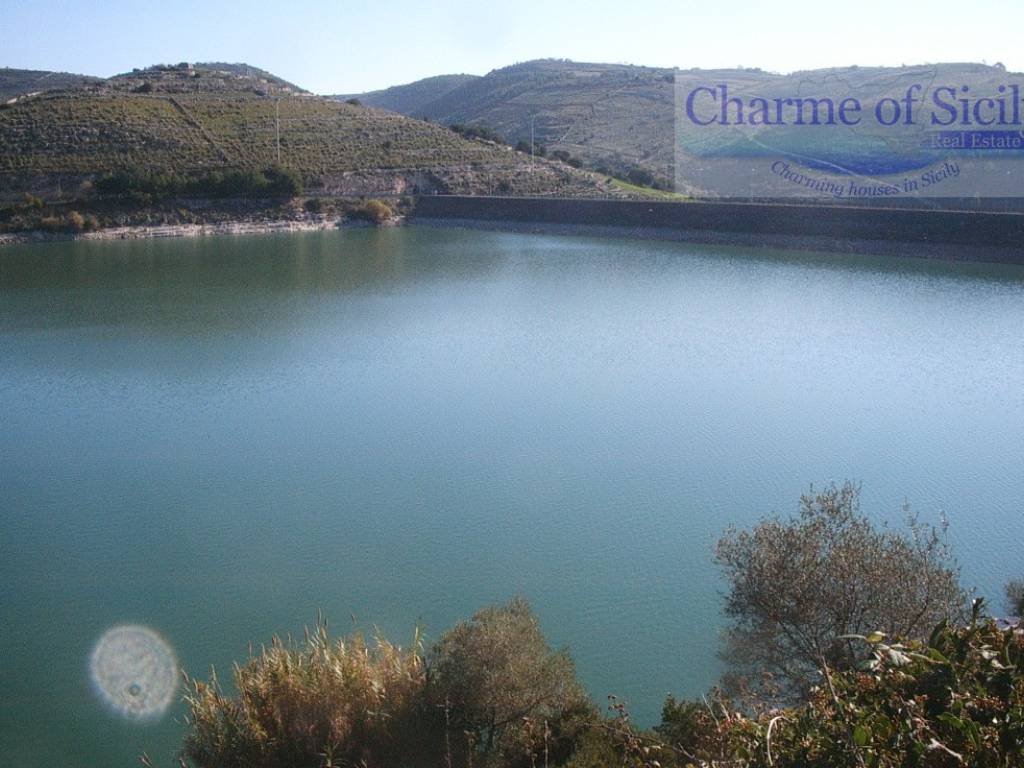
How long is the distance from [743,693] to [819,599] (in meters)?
1.11

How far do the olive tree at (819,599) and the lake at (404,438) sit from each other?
738 millimetres

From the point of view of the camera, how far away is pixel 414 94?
353 ft

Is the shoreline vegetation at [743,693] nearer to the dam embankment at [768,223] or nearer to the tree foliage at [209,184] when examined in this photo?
the dam embankment at [768,223]

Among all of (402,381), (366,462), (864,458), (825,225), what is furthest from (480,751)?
(825,225)

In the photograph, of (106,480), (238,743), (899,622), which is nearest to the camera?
(238,743)

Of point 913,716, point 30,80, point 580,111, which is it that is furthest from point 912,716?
point 30,80

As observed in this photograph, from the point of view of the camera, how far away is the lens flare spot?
5.60m

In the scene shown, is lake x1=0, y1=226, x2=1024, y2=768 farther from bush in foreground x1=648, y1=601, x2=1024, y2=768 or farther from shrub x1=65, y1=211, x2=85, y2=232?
shrub x1=65, y1=211, x2=85, y2=232

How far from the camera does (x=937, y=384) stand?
13086mm

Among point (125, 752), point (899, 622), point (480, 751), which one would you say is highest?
point (899, 622)

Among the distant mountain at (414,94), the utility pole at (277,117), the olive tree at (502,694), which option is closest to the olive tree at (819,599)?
the olive tree at (502,694)

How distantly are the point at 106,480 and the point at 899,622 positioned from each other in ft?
24.6

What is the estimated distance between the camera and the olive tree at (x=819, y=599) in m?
4.92

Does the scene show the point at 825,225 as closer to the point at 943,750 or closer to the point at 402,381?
the point at 402,381
